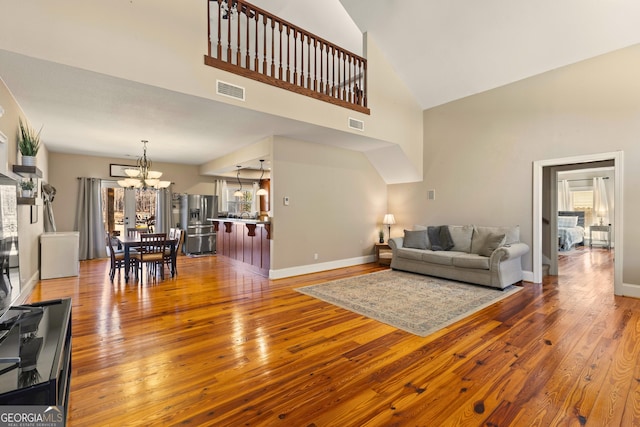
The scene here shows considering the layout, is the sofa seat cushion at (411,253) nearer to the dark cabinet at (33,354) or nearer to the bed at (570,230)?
the dark cabinet at (33,354)

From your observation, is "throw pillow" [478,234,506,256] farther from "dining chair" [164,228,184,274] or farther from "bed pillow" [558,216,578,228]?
"bed pillow" [558,216,578,228]

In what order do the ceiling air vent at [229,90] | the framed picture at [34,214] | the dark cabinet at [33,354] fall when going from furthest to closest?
the framed picture at [34,214] < the ceiling air vent at [229,90] < the dark cabinet at [33,354]

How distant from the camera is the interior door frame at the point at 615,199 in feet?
13.7

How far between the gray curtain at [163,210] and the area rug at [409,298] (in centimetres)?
526

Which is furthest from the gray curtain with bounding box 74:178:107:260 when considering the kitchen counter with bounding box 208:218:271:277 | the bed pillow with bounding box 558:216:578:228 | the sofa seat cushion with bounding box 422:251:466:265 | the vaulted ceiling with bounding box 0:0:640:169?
the bed pillow with bounding box 558:216:578:228

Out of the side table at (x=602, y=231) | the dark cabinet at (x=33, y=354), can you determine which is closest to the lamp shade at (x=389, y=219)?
the dark cabinet at (x=33, y=354)

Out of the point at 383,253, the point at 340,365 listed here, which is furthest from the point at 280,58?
the point at 383,253

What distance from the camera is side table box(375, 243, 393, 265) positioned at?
6.27 metres

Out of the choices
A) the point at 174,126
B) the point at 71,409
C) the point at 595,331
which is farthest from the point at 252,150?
the point at 595,331

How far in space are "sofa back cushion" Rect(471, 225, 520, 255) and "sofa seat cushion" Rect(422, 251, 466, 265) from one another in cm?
28

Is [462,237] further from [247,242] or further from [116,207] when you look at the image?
[116,207]

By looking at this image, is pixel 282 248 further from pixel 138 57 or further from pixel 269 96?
pixel 138 57

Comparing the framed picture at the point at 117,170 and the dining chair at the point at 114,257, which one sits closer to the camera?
the dining chair at the point at 114,257

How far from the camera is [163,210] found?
312 inches
